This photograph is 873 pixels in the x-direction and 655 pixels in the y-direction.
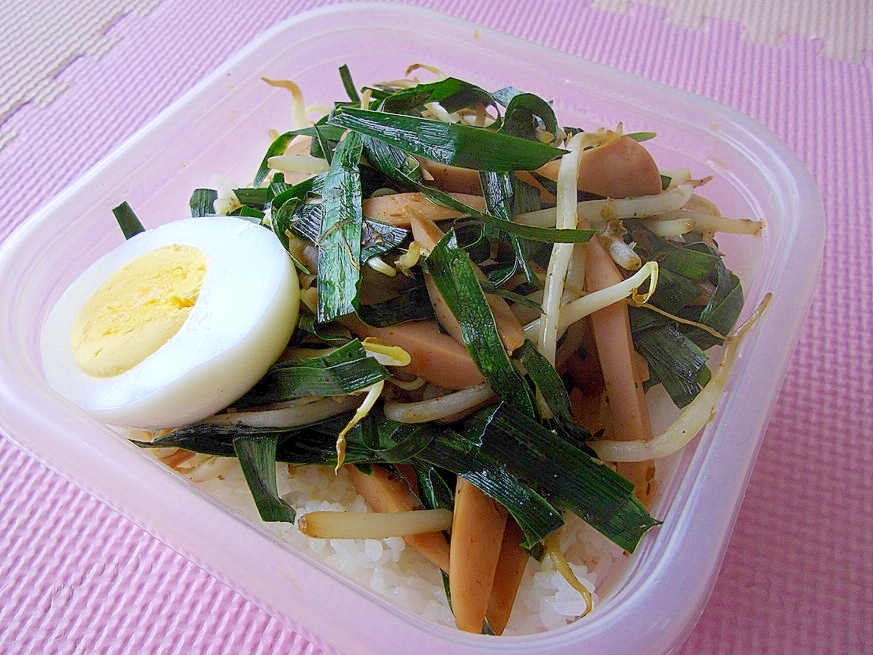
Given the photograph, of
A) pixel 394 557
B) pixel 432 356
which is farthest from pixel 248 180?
pixel 394 557

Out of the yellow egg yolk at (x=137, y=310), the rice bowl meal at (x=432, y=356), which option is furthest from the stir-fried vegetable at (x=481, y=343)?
the yellow egg yolk at (x=137, y=310)

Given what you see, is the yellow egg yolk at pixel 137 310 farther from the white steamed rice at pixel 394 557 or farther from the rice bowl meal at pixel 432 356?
the white steamed rice at pixel 394 557

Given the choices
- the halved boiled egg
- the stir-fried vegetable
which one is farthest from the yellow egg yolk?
the stir-fried vegetable

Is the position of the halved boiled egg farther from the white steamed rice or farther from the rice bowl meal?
the white steamed rice

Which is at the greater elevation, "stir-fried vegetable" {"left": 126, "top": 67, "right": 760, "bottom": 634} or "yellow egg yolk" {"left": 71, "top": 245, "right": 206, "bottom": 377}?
"yellow egg yolk" {"left": 71, "top": 245, "right": 206, "bottom": 377}

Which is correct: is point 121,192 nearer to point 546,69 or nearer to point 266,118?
point 266,118

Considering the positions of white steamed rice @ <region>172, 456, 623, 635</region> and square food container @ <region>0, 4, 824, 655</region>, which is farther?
white steamed rice @ <region>172, 456, 623, 635</region>

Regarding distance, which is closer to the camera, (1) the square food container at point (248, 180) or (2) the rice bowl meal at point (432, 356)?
(1) the square food container at point (248, 180)

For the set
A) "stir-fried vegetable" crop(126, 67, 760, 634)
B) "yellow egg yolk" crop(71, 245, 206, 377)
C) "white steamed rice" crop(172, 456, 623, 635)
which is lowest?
"white steamed rice" crop(172, 456, 623, 635)
